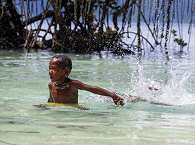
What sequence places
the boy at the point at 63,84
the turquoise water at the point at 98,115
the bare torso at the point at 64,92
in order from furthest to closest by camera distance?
the bare torso at the point at 64,92 → the boy at the point at 63,84 → the turquoise water at the point at 98,115

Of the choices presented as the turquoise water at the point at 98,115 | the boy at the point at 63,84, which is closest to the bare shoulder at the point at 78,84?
the boy at the point at 63,84

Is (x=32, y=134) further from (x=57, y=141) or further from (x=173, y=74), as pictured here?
(x=173, y=74)

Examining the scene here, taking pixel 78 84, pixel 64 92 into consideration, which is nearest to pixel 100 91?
pixel 78 84

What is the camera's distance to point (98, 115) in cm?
331

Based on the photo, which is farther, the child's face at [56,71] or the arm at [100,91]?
the child's face at [56,71]

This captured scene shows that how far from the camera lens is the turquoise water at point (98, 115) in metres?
2.49

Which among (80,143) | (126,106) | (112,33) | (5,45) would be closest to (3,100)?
(126,106)

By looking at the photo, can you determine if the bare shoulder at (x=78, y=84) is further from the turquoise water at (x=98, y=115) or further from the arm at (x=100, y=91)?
the turquoise water at (x=98, y=115)

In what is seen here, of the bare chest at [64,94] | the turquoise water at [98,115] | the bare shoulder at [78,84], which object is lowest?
the turquoise water at [98,115]

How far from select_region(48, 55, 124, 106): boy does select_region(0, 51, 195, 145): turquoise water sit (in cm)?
16

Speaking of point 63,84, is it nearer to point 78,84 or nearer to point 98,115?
point 78,84

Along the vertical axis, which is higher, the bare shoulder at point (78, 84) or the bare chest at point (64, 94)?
the bare shoulder at point (78, 84)

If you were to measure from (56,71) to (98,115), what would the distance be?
2.11ft

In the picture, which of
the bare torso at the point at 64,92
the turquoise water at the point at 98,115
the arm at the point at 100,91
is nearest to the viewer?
the turquoise water at the point at 98,115
